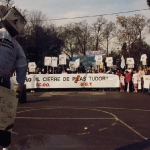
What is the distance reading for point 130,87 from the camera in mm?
26047

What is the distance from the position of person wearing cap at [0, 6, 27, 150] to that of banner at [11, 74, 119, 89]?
21.2 metres

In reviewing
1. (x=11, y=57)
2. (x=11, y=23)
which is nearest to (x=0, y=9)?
(x=11, y=23)

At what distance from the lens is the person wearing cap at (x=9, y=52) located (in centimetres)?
551

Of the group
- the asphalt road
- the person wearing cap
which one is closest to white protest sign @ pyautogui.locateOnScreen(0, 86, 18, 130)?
the person wearing cap

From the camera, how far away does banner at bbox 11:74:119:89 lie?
26.8m

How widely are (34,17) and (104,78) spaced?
4137cm

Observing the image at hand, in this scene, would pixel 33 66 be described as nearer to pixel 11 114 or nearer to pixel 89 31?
pixel 11 114

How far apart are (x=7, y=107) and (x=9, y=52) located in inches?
32.0

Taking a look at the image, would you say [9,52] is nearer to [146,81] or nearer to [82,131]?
[82,131]

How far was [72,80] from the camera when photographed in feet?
88.8

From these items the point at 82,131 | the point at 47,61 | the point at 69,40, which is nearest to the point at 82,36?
the point at 69,40

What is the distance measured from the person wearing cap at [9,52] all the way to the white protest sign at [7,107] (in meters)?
0.12

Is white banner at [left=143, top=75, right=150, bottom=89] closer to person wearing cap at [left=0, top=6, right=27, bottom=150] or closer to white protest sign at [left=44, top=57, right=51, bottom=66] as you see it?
white protest sign at [left=44, top=57, right=51, bottom=66]

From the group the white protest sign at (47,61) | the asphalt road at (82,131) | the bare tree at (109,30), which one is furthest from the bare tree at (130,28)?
the asphalt road at (82,131)
